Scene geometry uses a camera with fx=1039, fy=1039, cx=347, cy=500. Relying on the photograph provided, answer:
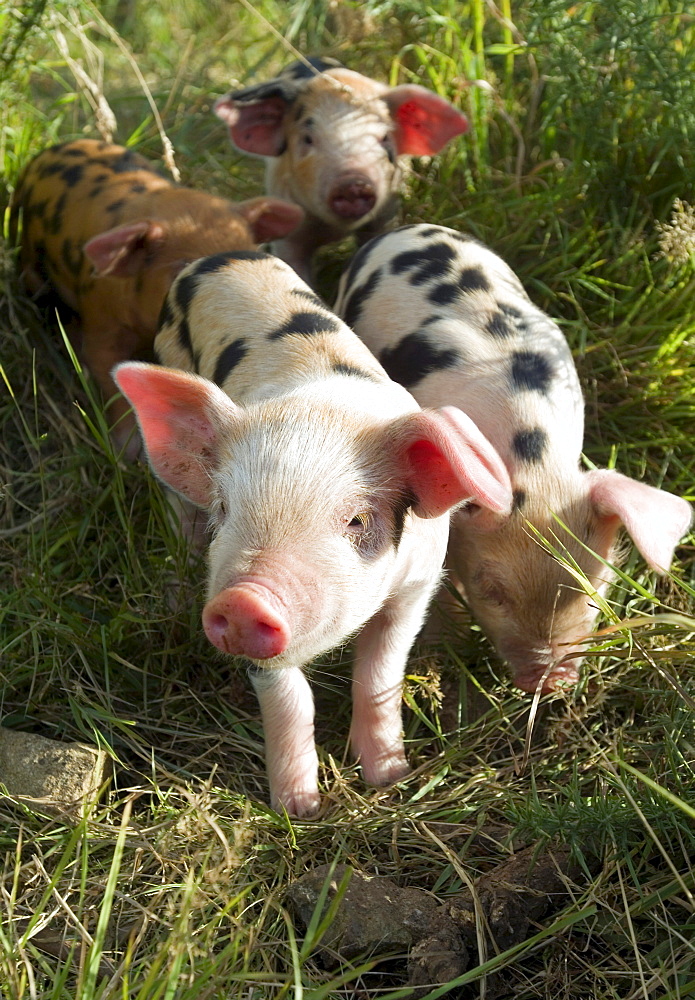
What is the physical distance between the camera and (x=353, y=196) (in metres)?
4.72

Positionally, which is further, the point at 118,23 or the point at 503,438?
the point at 118,23

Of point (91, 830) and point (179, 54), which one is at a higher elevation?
point (179, 54)

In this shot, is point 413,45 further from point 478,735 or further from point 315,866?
point 315,866

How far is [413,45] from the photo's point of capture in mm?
5238

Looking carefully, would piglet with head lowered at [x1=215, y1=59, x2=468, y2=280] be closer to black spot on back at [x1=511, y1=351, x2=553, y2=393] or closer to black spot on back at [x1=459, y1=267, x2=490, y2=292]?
black spot on back at [x1=459, y1=267, x2=490, y2=292]

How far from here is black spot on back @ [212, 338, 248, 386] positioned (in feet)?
10.8

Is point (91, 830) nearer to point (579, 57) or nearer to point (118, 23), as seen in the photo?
point (579, 57)

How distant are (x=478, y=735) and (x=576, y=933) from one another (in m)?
0.86

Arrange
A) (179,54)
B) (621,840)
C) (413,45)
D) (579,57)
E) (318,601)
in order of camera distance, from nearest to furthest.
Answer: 1. (318,601)
2. (621,840)
3. (579,57)
4. (413,45)
5. (179,54)

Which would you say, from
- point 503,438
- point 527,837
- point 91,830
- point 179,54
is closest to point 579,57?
point 503,438

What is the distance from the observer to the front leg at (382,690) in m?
3.25

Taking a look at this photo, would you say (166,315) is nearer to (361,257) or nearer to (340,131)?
(361,257)

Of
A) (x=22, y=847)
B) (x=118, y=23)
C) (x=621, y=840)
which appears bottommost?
(x=22, y=847)

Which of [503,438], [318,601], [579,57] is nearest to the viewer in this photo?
[318,601]
